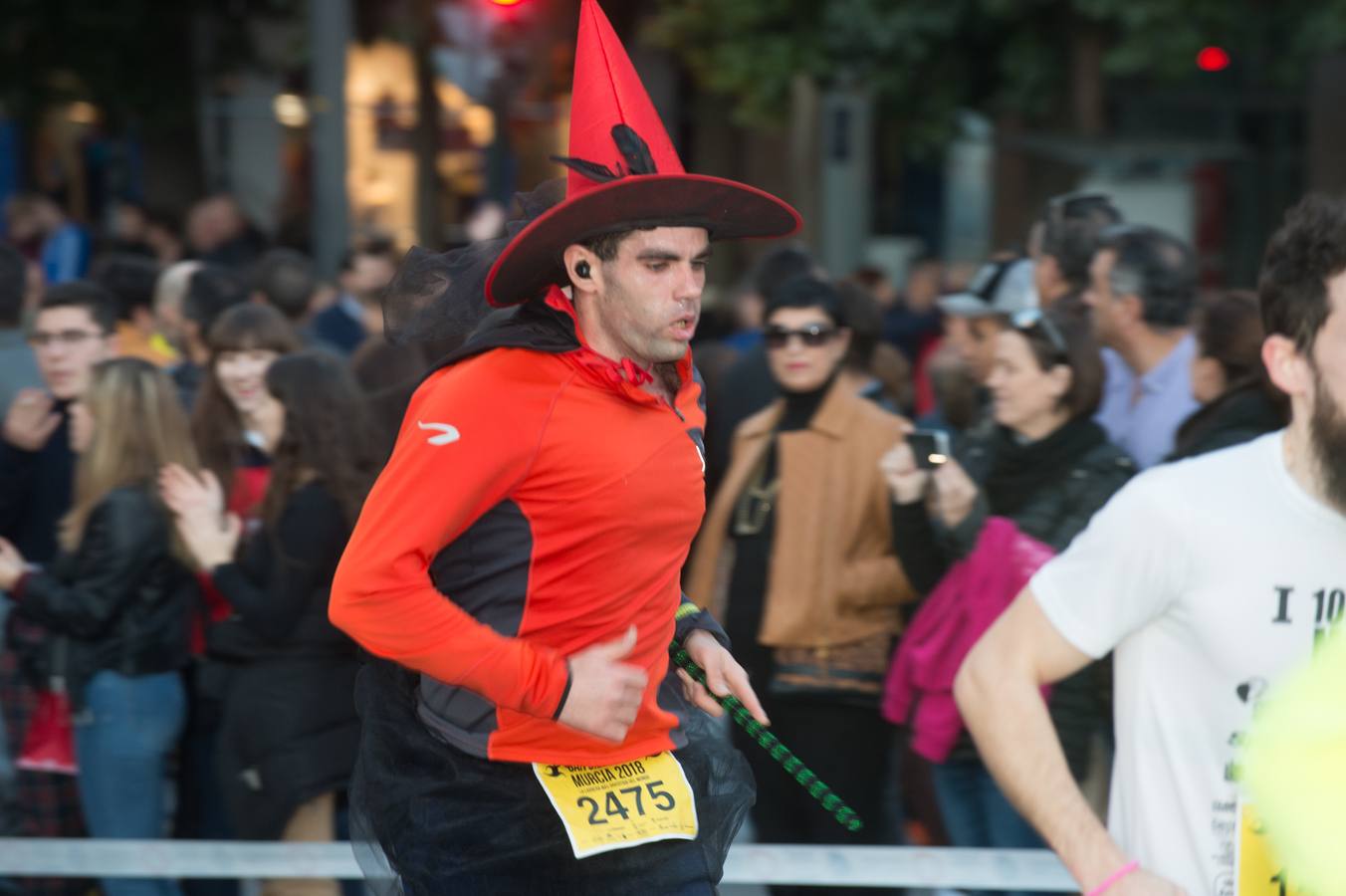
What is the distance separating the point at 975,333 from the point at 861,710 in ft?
5.31

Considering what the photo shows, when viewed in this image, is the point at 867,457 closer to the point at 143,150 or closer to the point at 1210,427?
the point at 1210,427

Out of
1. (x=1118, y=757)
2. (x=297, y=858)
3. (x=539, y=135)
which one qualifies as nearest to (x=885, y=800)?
(x=297, y=858)

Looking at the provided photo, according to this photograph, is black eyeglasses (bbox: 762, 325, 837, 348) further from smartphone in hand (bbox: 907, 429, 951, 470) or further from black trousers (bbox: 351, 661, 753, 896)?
black trousers (bbox: 351, 661, 753, 896)

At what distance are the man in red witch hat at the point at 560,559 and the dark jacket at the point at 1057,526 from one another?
1718mm

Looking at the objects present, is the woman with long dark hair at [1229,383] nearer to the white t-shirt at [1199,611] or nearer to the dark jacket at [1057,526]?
the dark jacket at [1057,526]

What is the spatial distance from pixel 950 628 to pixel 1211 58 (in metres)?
9.41

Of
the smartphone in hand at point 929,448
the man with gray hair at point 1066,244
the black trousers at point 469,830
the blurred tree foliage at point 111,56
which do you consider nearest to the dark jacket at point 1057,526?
the smartphone in hand at point 929,448

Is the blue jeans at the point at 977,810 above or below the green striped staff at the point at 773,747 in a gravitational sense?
below

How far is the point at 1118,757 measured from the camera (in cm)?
264

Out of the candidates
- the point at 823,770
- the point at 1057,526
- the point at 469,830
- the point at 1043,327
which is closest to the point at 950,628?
the point at 1057,526

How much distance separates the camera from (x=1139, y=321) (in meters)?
6.04

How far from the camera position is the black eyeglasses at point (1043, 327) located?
16.2 ft

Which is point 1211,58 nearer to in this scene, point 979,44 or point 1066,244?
point 979,44

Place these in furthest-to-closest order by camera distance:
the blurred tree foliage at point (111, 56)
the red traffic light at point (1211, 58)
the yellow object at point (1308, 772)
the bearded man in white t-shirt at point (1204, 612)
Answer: the blurred tree foliage at point (111, 56), the red traffic light at point (1211, 58), the bearded man in white t-shirt at point (1204, 612), the yellow object at point (1308, 772)
